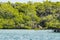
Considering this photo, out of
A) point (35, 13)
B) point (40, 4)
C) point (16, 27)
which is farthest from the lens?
point (40, 4)

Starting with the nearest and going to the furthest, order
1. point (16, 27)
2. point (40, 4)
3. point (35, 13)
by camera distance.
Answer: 1. point (16, 27)
2. point (35, 13)
3. point (40, 4)

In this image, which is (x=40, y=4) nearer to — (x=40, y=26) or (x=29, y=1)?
(x=29, y=1)

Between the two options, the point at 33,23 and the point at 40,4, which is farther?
the point at 40,4

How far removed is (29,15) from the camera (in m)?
92.4

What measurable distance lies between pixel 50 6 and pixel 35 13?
22.1ft

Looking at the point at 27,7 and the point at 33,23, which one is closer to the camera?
the point at 33,23

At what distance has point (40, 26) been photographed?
286 ft

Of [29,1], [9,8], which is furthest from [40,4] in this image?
[9,8]

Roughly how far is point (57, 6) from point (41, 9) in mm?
5852

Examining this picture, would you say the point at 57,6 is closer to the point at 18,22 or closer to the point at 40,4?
the point at 40,4

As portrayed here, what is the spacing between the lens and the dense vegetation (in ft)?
288

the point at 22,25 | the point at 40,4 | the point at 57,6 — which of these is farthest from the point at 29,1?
the point at 22,25

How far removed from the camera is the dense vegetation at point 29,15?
87681mm

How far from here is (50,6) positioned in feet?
320
